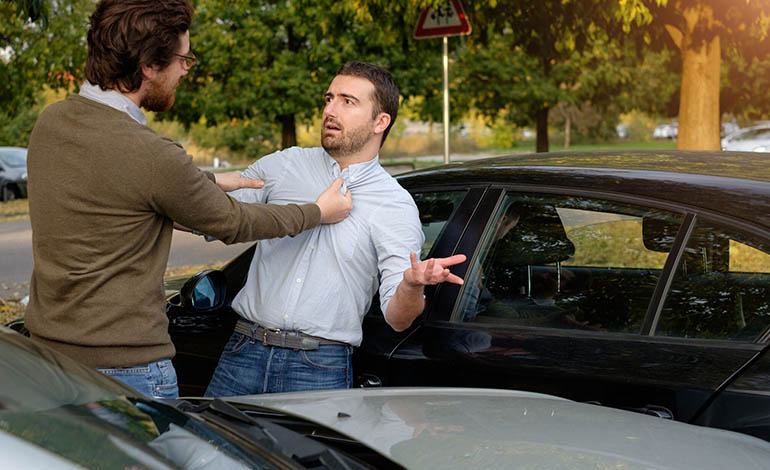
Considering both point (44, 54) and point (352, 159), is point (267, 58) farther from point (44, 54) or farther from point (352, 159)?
point (352, 159)

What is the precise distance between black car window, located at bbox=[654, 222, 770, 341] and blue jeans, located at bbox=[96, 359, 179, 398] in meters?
1.42

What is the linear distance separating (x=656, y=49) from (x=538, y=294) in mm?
7877

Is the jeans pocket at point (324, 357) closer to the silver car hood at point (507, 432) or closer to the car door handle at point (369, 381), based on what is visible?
the car door handle at point (369, 381)

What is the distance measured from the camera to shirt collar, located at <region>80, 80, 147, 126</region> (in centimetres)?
258

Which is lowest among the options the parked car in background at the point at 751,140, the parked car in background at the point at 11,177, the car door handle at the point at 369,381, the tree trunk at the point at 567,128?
the tree trunk at the point at 567,128

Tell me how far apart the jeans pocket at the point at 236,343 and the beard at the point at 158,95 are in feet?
3.00

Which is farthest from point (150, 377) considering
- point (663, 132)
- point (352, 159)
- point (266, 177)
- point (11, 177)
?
point (663, 132)

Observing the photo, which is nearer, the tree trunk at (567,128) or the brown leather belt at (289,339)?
the brown leather belt at (289,339)

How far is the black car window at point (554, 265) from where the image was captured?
9.85 feet

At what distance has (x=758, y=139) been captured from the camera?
24125 mm

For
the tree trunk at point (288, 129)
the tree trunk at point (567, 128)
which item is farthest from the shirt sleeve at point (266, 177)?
the tree trunk at point (567, 128)

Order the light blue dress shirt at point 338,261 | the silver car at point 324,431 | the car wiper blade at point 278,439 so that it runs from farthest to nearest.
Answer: the light blue dress shirt at point 338,261 < the car wiper blade at point 278,439 < the silver car at point 324,431

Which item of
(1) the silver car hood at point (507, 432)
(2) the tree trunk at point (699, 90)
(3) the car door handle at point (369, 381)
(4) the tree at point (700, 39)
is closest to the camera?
(1) the silver car hood at point (507, 432)

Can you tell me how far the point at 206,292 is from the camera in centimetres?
349
